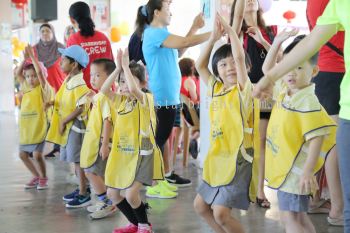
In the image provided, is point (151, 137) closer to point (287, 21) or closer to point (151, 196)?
point (151, 196)

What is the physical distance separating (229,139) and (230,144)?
0.02 meters

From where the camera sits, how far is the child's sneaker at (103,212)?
3615 mm

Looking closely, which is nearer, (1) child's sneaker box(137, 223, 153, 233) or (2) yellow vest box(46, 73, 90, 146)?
(1) child's sneaker box(137, 223, 153, 233)

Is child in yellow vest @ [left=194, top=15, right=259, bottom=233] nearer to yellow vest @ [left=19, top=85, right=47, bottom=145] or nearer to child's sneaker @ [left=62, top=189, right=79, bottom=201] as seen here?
child's sneaker @ [left=62, top=189, right=79, bottom=201]

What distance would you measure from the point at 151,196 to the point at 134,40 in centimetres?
129

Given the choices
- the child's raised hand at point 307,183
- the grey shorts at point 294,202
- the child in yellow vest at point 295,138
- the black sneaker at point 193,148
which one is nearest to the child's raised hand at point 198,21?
the child in yellow vest at point 295,138

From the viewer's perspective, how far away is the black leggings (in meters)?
4.15

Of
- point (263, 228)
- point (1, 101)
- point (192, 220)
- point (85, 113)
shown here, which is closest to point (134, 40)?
point (85, 113)

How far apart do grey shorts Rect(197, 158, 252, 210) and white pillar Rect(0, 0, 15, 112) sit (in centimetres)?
1204

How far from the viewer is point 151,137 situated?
3.21 m

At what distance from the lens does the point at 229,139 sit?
2586mm

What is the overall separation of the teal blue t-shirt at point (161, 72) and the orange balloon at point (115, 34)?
26.0 ft

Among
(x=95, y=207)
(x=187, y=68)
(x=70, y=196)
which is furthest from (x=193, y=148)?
(x=95, y=207)

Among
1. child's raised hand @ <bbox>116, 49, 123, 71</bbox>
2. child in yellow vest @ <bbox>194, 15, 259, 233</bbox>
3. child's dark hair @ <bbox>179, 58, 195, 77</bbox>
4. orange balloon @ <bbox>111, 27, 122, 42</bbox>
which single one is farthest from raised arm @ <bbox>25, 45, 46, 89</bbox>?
orange balloon @ <bbox>111, 27, 122, 42</bbox>
